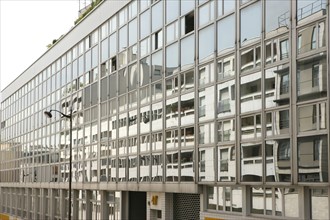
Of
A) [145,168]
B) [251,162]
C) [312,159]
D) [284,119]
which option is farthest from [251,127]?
[145,168]

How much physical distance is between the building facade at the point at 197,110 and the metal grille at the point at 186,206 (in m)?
0.05

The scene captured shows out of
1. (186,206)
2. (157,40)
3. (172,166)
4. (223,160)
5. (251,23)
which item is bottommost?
(186,206)

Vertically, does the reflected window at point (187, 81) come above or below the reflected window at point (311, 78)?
above

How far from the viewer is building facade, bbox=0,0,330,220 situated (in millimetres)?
17875

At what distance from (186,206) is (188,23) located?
859cm

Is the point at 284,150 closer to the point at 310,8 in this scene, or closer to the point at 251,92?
the point at 251,92

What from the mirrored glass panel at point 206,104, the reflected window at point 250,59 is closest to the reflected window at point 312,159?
the reflected window at point 250,59

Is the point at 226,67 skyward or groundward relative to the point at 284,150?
skyward

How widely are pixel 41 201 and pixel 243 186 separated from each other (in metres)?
35.6

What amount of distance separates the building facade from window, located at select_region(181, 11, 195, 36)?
0.29 feet

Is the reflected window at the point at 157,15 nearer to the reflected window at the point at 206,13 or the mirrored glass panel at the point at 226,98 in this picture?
the reflected window at the point at 206,13

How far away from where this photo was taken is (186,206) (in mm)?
27016

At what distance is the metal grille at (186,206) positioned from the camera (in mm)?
26406

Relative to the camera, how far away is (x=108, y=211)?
1428 inches
